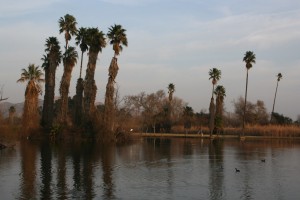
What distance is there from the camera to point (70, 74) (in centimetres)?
6775

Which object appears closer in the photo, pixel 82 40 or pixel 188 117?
pixel 82 40

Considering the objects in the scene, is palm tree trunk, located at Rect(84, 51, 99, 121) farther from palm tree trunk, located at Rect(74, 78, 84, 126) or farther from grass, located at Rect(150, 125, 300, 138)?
grass, located at Rect(150, 125, 300, 138)

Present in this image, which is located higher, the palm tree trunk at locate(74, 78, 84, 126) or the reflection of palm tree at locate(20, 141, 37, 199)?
the palm tree trunk at locate(74, 78, 84, 126)

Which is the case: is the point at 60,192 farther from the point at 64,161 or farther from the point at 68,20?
the point at 68,20

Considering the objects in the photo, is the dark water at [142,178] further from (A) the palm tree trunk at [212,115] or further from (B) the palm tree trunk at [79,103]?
(A) the palm tree trunk at [212,115]

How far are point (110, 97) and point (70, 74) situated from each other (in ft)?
28.4


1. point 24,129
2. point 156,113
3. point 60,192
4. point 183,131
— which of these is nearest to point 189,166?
point 60,192

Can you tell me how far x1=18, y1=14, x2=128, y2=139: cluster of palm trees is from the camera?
63156 millimetres

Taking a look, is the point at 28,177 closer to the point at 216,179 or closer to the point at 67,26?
the point at 216,179

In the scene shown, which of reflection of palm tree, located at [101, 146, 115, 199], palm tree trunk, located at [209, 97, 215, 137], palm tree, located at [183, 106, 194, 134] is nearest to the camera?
reflection of palm tree, located at [101, 146, 115, 199]

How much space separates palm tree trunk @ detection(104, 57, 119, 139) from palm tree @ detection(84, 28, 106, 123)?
251 centimetres

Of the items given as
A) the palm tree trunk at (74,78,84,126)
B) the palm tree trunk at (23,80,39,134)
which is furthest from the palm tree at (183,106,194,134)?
the palm tree trunk at (23,80,39,134)

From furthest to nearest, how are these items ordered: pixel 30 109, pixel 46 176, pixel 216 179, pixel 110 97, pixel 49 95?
pixel 49 95
pixel 110 97
pixel 30 109
pixel 216 179
pixel 46 176

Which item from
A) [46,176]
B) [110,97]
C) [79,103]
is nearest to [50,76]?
[79,103]
